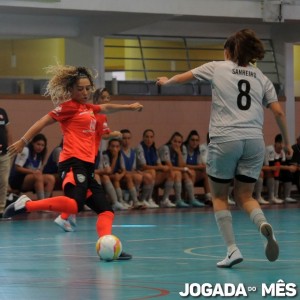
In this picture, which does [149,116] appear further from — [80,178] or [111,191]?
[80,178]

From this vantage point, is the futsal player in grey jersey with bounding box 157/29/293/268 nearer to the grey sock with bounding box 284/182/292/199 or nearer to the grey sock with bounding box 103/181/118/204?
the grey sock with bounding box 103/181/118/204

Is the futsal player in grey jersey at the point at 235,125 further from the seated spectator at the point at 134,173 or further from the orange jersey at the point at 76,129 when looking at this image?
the seated spectator at the point at 134,173

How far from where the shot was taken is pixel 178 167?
20.2 m

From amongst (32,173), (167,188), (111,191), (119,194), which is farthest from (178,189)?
(32,173)

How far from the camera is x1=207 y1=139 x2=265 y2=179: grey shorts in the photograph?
8.63 m

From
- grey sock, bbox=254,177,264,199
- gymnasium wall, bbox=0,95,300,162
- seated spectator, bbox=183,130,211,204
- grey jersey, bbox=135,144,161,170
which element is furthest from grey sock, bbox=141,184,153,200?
gymnasium wall, bbox=0,95,300,162

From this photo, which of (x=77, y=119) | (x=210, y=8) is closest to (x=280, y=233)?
(x=77, y=119)

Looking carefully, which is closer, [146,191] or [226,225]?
[226,225]

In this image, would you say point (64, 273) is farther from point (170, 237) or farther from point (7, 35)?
point (7, 35)

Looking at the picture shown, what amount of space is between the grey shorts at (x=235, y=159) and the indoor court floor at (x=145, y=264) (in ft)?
2.49

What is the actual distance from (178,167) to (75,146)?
10.1m

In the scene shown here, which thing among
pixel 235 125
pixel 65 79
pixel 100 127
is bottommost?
pixel 100 127

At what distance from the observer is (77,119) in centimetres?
1030

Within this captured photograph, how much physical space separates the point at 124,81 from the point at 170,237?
1046 cm
